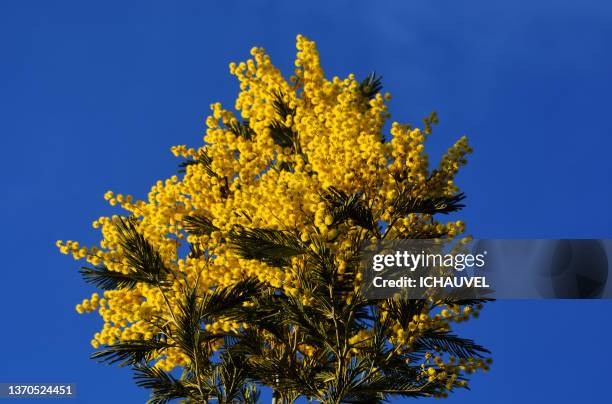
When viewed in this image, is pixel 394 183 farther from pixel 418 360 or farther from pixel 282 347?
pixel 282 347

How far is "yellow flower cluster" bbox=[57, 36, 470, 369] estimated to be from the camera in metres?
9.68

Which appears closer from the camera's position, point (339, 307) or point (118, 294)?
point (339, 307)

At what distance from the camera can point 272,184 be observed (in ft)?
31.8

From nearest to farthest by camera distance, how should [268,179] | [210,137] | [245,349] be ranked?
[268,179] < [245,349] < [210,137]

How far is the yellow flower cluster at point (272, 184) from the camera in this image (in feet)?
31.8

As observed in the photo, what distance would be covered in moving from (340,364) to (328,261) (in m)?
1.24

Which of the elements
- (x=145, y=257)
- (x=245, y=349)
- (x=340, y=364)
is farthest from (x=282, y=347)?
(x=145, y=257)

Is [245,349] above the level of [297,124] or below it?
below

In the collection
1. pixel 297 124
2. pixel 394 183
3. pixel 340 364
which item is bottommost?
pixel 340 364

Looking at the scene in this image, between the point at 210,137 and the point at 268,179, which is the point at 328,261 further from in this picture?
the point at 210,137

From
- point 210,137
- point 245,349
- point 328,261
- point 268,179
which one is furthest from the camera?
point 210,137

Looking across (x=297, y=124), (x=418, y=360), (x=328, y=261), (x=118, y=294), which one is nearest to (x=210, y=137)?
(x=297, y=124)

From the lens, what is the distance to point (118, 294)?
36.5 feet

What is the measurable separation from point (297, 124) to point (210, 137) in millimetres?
1396
